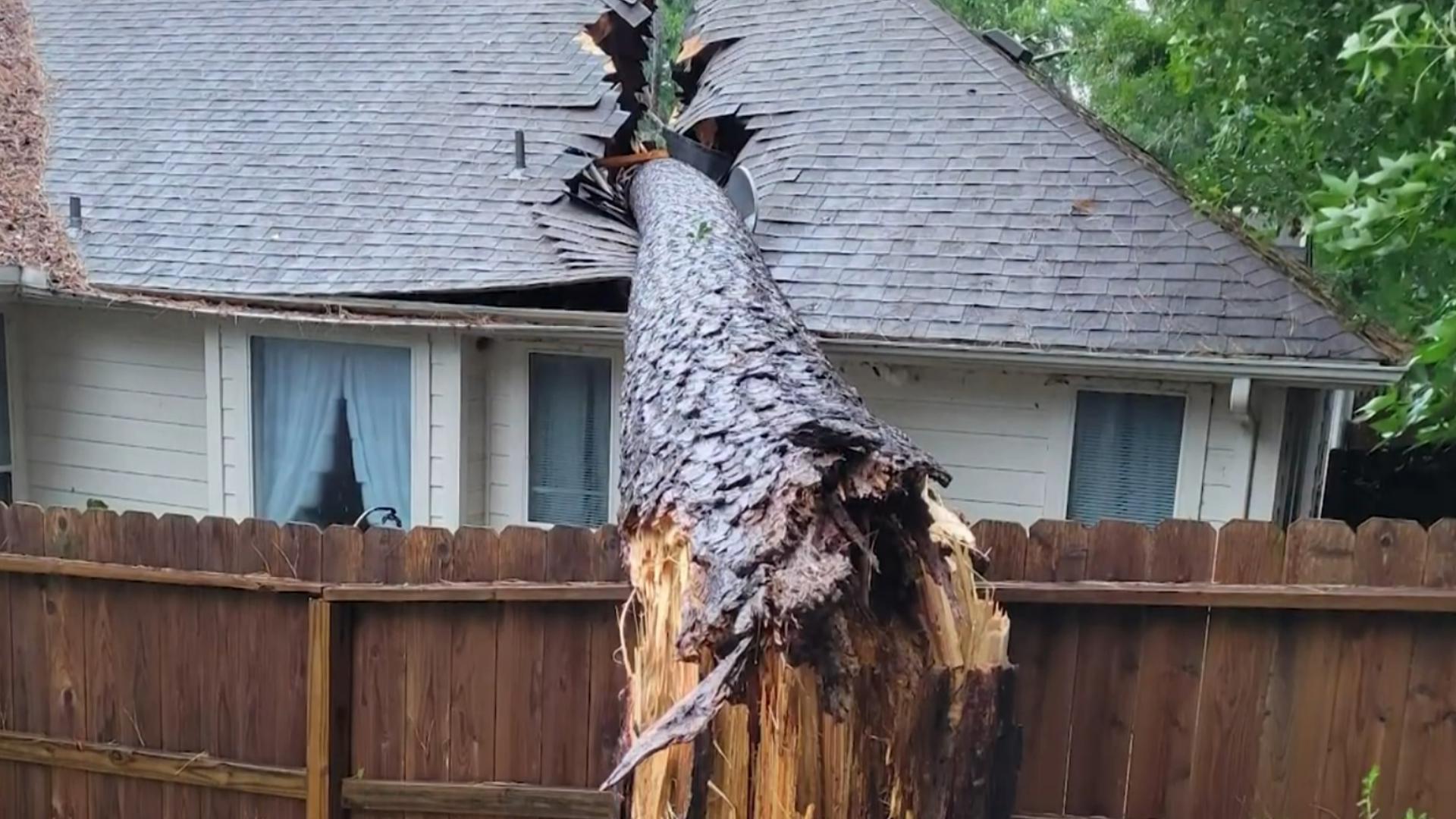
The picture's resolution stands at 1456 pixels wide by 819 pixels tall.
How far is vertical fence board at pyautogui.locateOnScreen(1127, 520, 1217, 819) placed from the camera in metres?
3.49

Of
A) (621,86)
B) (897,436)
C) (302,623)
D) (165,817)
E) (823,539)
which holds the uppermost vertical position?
(621,86)

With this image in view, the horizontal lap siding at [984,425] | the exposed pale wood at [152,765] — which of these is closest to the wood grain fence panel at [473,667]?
the exposed pale wood at [152,765]

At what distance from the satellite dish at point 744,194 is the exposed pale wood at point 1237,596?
3430 mm

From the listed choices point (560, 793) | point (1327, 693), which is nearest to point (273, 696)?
point (560, 793)

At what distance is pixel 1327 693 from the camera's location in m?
3.57

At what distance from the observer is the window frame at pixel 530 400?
6262mm

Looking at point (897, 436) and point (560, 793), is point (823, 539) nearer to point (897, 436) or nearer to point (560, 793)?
point (897, 436)

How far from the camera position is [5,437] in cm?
690

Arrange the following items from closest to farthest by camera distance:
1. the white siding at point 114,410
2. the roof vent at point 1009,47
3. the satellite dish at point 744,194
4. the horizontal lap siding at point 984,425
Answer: the horizontal lap siding at point 984,425 → the satellite dish at point 744,194 → the white siding at point 114,410 → the roof vent at point 1009,47

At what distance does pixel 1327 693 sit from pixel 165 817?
13.7 feet

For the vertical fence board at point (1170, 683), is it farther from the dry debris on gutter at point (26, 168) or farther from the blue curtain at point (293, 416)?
the dry debris on gutter at point (26, 168)

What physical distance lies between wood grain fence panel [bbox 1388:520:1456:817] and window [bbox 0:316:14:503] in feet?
25.1

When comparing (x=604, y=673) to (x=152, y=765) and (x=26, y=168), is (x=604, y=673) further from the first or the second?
(x=26, y=168)

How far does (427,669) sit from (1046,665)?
217 centimetres
